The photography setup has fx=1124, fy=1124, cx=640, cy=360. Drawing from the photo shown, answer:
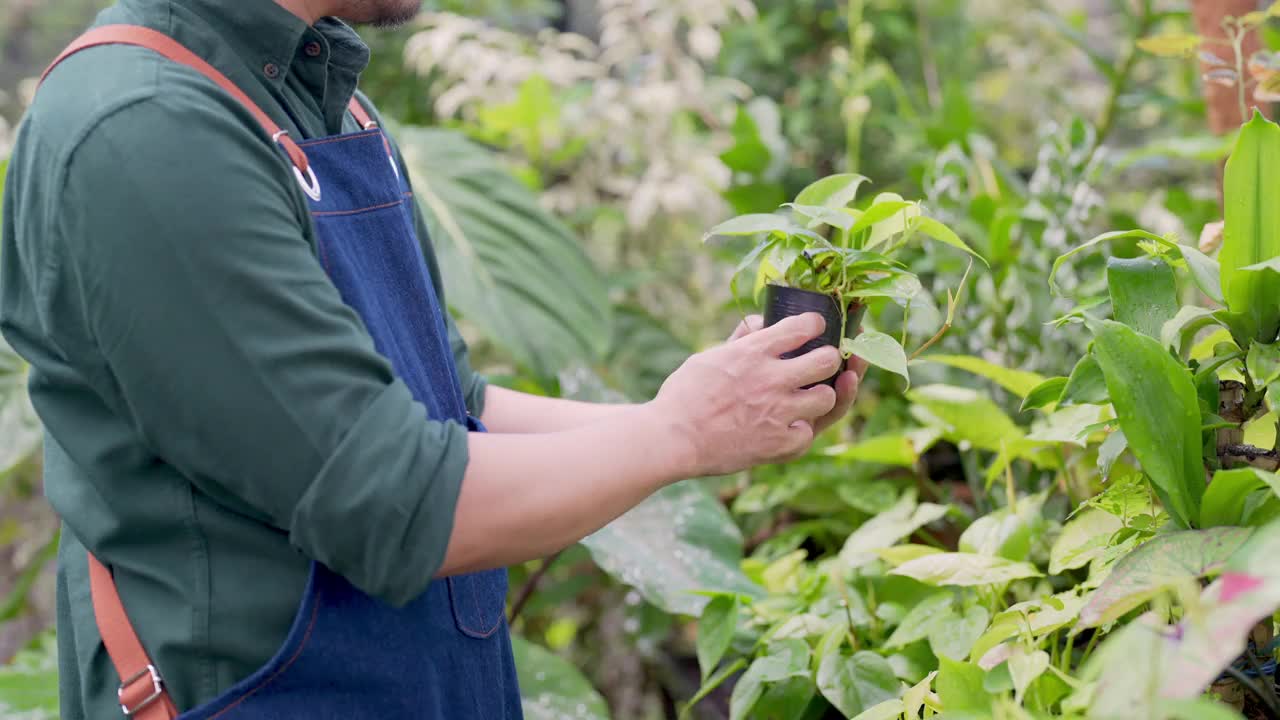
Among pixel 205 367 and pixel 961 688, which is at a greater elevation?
pixel 205 367

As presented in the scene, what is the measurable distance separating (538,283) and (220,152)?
48.5 inches

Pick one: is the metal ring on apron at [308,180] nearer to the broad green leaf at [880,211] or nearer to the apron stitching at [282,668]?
the apron stitching at [282,668]

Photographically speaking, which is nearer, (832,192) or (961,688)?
→ (961,688)

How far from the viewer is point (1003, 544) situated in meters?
1.22

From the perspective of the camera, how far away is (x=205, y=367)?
722mm

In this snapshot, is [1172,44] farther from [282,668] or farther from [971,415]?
[282,668]

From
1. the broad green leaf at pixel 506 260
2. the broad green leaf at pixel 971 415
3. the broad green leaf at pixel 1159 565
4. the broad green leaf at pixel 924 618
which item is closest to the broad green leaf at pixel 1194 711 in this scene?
the broad green leaf at pixel 1159 565

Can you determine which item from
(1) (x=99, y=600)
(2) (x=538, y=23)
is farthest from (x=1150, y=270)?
(2) (x=538, y=23)

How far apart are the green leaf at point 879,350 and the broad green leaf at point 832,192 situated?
0.13m

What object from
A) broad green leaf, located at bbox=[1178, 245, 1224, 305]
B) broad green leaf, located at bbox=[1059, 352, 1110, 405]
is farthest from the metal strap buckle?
broad green leaf, located at bbox=[1178, 245, 1224, 305]

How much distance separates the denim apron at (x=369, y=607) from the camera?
84 centimetres

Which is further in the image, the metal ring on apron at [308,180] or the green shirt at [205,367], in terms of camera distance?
the metal ring on apron at [308,180]

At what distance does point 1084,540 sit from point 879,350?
0.31 meters

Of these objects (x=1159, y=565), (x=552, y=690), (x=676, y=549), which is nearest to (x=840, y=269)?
(x=1159, y=565)
